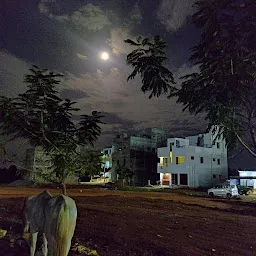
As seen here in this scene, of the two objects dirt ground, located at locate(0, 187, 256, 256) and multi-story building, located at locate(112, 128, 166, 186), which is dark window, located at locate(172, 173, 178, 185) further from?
dirt ground, located at locate(0, 187, 256, 256)

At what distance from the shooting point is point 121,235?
9.84 metres

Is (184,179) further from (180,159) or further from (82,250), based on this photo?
(82,250)

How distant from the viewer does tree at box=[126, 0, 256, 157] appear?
268 inches

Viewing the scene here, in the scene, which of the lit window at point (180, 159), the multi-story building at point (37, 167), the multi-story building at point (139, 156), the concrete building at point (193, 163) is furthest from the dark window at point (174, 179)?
the multi-story building at point (37, 167)

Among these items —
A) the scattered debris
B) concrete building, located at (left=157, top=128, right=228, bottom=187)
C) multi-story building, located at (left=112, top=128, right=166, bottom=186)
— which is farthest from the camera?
multi-story building, located at (left=112, top=128, right=166, bottom=186)

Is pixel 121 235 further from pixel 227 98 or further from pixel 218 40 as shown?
pixel 218 40

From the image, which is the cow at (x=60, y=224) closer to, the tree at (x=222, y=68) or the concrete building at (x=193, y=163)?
the tree at (x=222, y=68)

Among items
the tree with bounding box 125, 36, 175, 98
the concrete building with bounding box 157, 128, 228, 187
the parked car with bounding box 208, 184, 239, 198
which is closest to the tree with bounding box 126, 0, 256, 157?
the tree with bounding box 125, 36, 175, 98

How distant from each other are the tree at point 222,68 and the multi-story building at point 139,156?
162 ft

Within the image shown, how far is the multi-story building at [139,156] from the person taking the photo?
59344mm

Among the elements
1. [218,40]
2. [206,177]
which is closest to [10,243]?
[218,40]

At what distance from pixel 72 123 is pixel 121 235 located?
4.83m

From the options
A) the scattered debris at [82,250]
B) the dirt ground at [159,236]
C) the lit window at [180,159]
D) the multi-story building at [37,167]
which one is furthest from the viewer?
the lit window at [180,159]

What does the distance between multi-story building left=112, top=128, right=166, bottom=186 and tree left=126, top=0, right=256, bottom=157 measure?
49.4m
